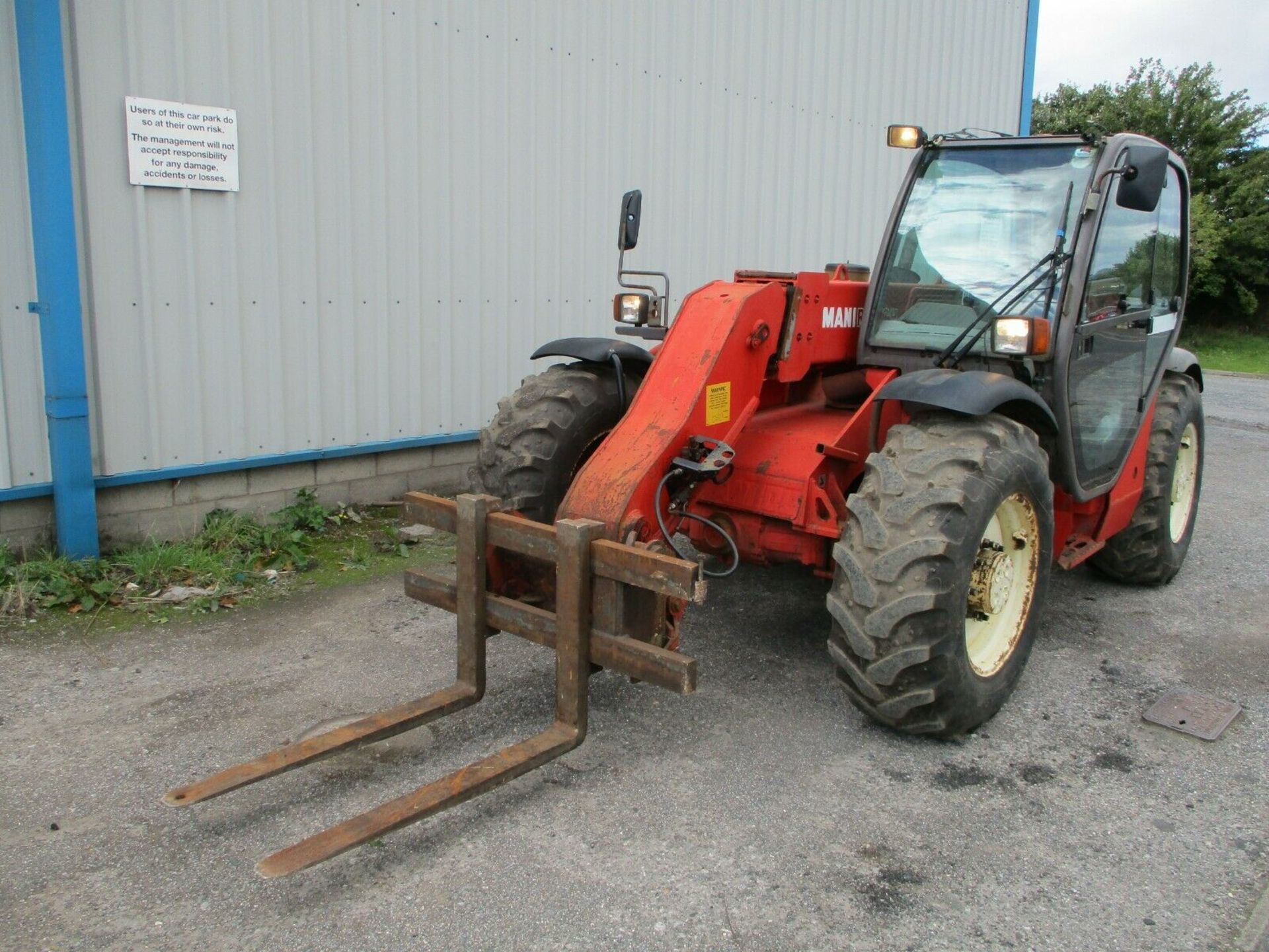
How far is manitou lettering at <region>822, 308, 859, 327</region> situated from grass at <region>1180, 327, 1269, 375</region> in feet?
66.0

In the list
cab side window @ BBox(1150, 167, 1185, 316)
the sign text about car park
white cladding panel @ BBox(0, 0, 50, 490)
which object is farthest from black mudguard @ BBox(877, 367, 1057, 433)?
white cladding panel @ BBox(0, 0, 50, 490)

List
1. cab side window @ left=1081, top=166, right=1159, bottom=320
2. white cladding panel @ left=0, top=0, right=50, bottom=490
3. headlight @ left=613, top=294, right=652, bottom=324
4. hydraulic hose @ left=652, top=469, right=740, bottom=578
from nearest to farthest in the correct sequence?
hydraulic hose @ left=652, top=469, right=740, bottom=578 → cab side window @ left=1081, top=166, right=1159, bottom=320 → headlight @ left=613, top=294, right=652, bottom=324 → white cladding panel @ left=0, top=0, right=50, bottom=490

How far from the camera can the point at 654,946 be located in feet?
9.02

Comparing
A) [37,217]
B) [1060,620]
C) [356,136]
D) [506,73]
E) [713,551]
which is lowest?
[1060,620]

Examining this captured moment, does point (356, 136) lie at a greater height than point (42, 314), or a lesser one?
greater

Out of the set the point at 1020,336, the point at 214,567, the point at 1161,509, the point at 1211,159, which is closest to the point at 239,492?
the point at 214,567

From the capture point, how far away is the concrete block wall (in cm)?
532

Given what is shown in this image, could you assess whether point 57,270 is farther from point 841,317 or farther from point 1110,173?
point 1110,173

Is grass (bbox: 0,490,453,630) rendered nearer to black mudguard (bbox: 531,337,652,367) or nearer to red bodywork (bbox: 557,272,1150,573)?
black mudguard (bbox: 531,337,652,367)

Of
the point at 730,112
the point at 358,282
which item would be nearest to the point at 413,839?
the point at 358,282

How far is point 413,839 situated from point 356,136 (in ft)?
14.8

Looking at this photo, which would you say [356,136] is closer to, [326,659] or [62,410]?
[62,410]

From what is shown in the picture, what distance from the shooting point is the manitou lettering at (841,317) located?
183 inches

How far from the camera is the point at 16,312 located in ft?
16.7
